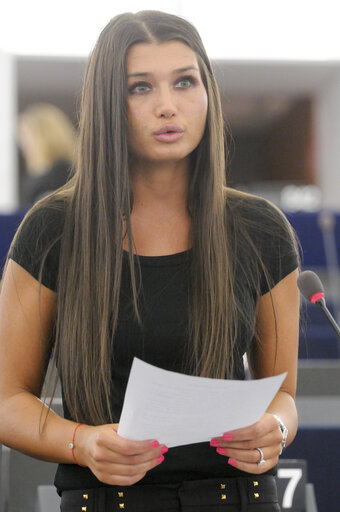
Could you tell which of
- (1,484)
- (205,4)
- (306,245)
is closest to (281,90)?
(205,4)

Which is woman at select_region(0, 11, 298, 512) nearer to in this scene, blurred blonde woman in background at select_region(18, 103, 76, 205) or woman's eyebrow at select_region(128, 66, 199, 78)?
woman's eyebrow at select_region(128, 66, 199, 78)

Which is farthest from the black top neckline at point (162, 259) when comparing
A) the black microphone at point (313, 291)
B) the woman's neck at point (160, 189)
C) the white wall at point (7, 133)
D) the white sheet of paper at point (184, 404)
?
the white wall at point (7, 133)

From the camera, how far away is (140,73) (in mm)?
1393

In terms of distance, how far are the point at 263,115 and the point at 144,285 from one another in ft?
35.6

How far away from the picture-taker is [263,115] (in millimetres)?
11977

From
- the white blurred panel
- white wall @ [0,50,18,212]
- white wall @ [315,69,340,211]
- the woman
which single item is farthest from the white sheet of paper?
white wall @ [315,69,340,211]

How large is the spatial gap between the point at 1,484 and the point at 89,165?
0.71 meters

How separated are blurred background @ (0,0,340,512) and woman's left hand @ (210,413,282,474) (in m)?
0.49

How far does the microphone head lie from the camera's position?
1.29m

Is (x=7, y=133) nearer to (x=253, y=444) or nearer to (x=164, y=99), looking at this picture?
(x=164, y=99)

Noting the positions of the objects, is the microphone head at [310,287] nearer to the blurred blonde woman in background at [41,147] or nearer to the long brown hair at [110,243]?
the long brown hair at [110,243]

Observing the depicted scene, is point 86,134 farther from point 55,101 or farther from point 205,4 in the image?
point 55,101

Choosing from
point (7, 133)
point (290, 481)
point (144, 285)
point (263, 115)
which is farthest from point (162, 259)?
point (263, 115)

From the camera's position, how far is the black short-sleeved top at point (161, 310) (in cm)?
133
